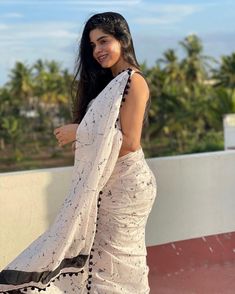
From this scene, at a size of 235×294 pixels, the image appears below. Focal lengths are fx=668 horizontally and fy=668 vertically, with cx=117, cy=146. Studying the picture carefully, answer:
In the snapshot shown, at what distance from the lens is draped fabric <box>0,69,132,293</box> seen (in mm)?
1717

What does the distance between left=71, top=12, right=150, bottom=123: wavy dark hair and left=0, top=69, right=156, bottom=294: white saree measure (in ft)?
0.33

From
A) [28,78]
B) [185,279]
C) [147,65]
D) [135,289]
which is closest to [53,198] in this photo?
[185,279]

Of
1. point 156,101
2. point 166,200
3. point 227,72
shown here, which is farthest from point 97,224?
point 227,72

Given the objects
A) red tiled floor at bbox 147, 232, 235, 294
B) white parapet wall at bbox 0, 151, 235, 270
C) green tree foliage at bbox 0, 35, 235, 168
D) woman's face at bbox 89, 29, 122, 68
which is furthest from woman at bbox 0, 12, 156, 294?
green tree foliage at bbox 0, 35, 235, 168

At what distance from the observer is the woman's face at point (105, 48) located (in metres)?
1.79

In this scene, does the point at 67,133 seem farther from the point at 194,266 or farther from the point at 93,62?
the point at 194,266

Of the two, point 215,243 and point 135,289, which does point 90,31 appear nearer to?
point 135,289

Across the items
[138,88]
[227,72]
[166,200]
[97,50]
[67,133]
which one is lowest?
[166,200]

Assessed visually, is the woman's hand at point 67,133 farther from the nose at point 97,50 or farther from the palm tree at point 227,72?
the palm tree at point 227,72

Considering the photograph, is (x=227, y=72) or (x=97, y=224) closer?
(x=97, y=224)

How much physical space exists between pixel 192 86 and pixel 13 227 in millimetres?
27706

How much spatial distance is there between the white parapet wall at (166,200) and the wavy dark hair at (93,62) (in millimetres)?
1182

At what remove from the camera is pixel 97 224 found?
1783 mm

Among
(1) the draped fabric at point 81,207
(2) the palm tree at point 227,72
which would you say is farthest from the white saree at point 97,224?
(2) the palm tree at point 227,72
